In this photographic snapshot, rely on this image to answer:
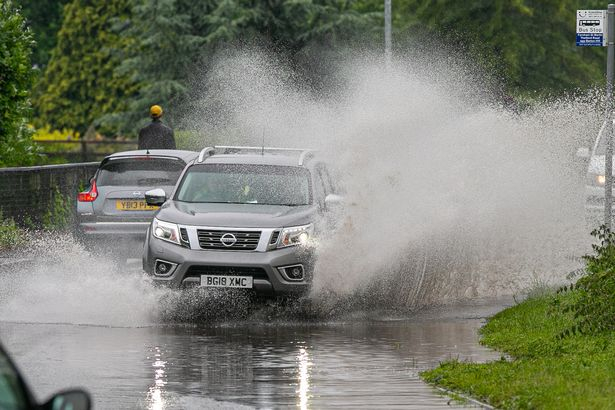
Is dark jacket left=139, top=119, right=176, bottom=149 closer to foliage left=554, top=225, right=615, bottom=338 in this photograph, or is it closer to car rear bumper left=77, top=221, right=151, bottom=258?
car rear bumper left=77, top=221, right=151, bottom=258

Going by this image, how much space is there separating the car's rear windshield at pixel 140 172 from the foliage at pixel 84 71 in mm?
52285

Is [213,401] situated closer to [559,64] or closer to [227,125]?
[227,125]

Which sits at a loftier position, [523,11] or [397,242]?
[523,11]

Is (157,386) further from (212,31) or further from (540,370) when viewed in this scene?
(212,31)

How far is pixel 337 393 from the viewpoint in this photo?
11.6 m

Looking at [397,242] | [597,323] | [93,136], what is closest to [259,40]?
[93,136]

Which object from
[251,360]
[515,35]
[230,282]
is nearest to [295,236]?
[230,282]

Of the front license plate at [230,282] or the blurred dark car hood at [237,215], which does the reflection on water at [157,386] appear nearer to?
the front license plate at [230,282]

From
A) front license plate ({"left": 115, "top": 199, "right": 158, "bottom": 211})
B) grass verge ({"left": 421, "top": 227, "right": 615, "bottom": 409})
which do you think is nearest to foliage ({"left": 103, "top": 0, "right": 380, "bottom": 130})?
front license plate ({"left": 115, "top": 199, "right": 158, "bottom": 211})

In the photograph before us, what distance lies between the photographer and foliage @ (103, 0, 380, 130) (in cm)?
5453

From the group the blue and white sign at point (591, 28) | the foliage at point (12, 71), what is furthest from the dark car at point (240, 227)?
the foliage at point (12, 71)

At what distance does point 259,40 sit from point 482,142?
3263 cm

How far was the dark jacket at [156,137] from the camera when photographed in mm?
26125

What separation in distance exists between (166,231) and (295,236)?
126 centimetres
